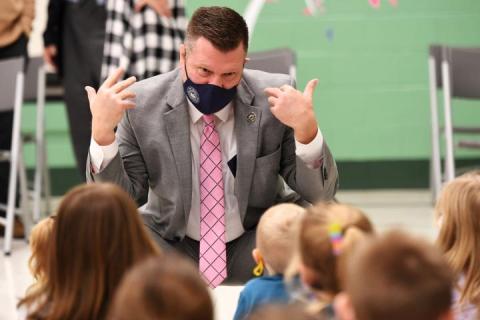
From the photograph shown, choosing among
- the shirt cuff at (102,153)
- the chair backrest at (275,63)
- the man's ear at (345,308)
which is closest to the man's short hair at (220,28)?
the shirt cuff at (102,153)

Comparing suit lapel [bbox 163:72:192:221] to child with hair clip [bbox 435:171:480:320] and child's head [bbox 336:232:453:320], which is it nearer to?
child with hair clip [bbox 435:171:480:320]

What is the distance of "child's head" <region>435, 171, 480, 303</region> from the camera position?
6.97 feet

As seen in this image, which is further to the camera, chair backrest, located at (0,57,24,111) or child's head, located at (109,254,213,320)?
chair backrest, located at (0,57,24,111)

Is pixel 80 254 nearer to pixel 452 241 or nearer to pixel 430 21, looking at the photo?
pixel 452 241

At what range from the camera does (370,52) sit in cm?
614

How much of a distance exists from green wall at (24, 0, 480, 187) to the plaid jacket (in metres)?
1.51

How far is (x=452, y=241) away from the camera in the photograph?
2.19m

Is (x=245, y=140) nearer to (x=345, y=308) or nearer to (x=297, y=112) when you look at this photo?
(x=297, y=112)

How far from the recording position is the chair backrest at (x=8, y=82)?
4836 millimetres

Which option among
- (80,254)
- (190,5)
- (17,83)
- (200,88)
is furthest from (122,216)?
(190,5)

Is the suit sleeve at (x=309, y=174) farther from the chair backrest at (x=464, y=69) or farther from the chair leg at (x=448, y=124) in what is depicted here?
the chair backrest at (x=464, y=69)

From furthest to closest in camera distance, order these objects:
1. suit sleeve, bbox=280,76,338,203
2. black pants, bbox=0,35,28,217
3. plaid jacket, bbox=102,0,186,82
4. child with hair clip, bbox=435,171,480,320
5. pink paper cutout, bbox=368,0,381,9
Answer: pink paper cutout, bbox=368,0,381,9, black pants, bbox=0,35,28,217, plaid jacket, bbox=102,0,186,82, suit sleeve, bbox=280,76,338,203, child with hair clip, bbox=435,171,480,320

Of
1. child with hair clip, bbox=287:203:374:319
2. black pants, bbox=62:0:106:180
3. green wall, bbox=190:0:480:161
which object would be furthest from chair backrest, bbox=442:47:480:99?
child with hair clip, bbox=287:203:374:319

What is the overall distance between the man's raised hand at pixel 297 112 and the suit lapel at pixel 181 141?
32 cm
